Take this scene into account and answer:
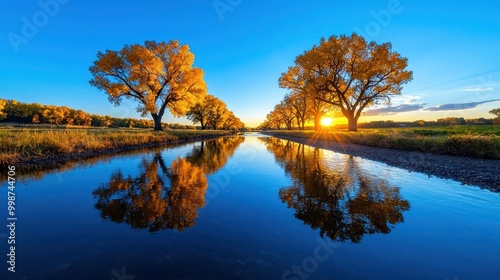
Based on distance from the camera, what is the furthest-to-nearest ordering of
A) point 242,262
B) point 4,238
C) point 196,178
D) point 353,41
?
point 353,41
point 196,178
point 4,238
point 242,262

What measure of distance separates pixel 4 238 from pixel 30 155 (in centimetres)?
969

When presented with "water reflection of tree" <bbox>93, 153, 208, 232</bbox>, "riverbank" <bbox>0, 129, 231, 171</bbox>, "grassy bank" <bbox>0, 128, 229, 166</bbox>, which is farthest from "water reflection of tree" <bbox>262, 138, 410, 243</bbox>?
"grassy bank" <bbox>0, 128, 229, 166</bbox>

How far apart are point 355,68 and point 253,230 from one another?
31069mm

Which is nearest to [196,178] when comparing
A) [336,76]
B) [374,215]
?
[374,215]

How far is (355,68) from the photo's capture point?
2942 cm

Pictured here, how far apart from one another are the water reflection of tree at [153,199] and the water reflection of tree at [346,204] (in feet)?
8.86

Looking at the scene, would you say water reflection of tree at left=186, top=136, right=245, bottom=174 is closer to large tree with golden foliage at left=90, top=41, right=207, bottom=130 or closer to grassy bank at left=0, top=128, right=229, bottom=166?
grassy bank at left=0, top=128, right=229, bottom=166

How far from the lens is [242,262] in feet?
10.8

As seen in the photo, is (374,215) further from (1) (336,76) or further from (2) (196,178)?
(1) (336,76)
